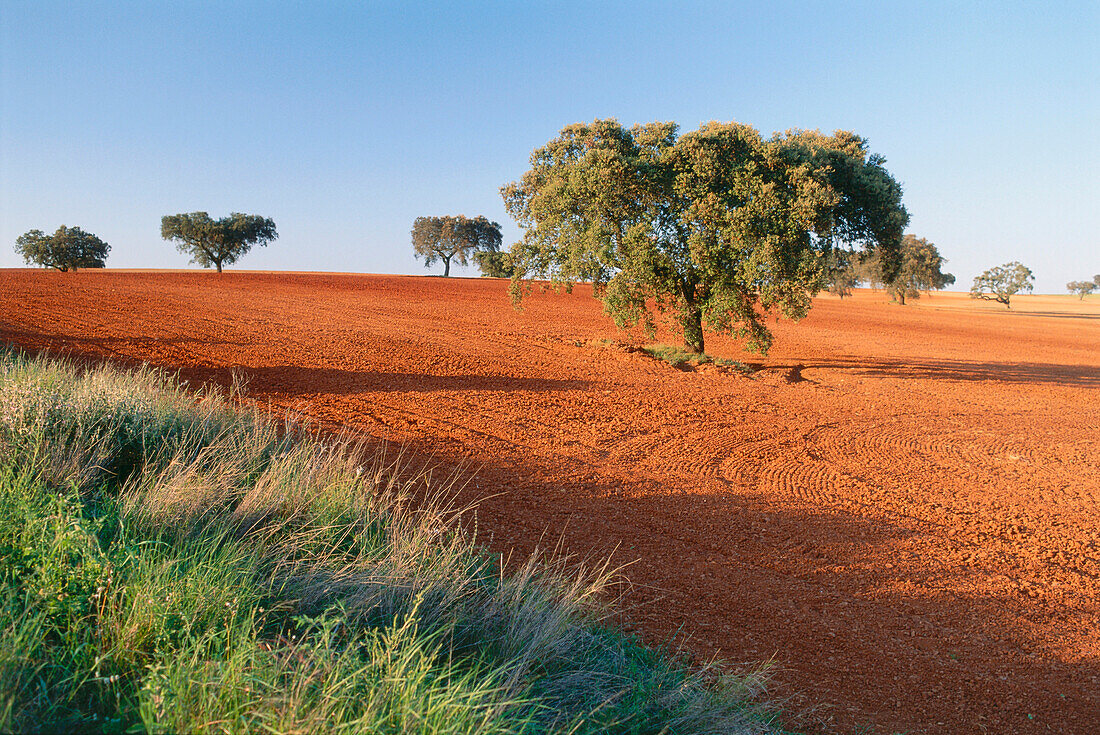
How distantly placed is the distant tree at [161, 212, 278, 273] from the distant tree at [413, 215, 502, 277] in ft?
58.4

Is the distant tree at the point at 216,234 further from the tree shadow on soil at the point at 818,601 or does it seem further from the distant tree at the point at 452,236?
the tree shadow on soil at the point at 818,601

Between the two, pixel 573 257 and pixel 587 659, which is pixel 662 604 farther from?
pixel 573 257

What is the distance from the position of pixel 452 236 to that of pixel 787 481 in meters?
70.6

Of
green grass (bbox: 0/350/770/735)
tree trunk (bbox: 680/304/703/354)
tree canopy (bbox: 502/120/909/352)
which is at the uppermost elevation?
tree canopy (bbox: 502/120/909/352)

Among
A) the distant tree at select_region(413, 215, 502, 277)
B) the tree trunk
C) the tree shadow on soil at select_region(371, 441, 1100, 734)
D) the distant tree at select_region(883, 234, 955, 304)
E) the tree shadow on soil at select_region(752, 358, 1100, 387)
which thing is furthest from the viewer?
the distant tree at select_region(413, 215, 502, 277)

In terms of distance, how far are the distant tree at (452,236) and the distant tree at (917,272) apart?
4516 cm

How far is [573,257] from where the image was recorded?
54.5 ft

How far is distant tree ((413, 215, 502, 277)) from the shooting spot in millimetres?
75438

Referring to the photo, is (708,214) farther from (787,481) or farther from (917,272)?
(917,272)

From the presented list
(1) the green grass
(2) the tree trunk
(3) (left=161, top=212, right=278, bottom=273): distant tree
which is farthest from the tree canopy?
(3) (left=161, top=212, right=278, bottom=273): distant tree

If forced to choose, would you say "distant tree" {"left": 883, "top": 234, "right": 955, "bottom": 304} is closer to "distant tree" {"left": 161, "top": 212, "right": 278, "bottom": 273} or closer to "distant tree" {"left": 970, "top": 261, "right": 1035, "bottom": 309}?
"distant tree" {"left": 970, "top": 261, "right": 1035, "bottom": 309}

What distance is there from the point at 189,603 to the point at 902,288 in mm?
71280

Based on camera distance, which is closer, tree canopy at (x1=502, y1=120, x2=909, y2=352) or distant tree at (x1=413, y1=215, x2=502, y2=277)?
tree canopy at (x1=502, y1=120, x2=909, y2=352)

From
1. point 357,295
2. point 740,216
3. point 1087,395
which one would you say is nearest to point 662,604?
point 740,216
